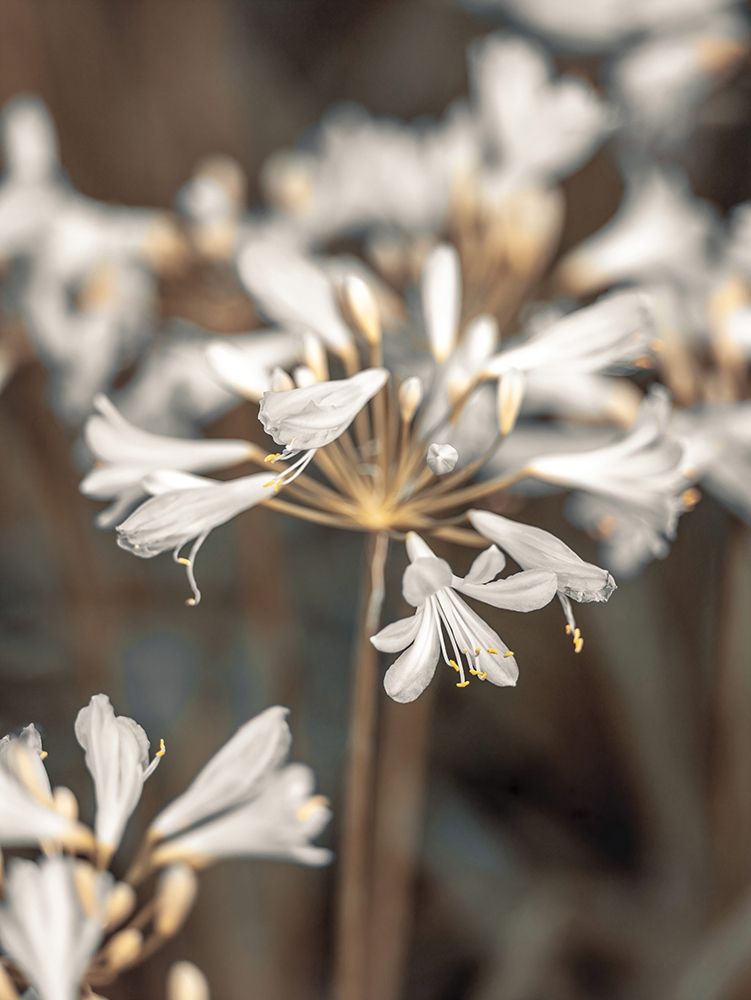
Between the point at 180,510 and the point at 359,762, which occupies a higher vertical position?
the point at 180,510

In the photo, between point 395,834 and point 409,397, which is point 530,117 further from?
point 395,834

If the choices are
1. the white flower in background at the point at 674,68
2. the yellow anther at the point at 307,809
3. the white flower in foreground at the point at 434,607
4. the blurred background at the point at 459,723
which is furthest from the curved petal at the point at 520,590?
the white flower in background at the point at 674,68

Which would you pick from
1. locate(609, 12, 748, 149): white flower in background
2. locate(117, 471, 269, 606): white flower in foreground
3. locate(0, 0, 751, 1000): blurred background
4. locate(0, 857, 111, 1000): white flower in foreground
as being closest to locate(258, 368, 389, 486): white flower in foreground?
locate(117, 471, 269, 606): white flower in foreground

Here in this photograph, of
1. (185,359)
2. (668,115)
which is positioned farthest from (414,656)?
(668,115)

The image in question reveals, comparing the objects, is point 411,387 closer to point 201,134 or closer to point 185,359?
point 185,359

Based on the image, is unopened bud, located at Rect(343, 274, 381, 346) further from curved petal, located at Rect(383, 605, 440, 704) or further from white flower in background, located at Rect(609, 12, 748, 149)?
white flower in background, located at Rect(609, 12, 748, 149)

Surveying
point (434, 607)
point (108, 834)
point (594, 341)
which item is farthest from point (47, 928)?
point (594, 341)
